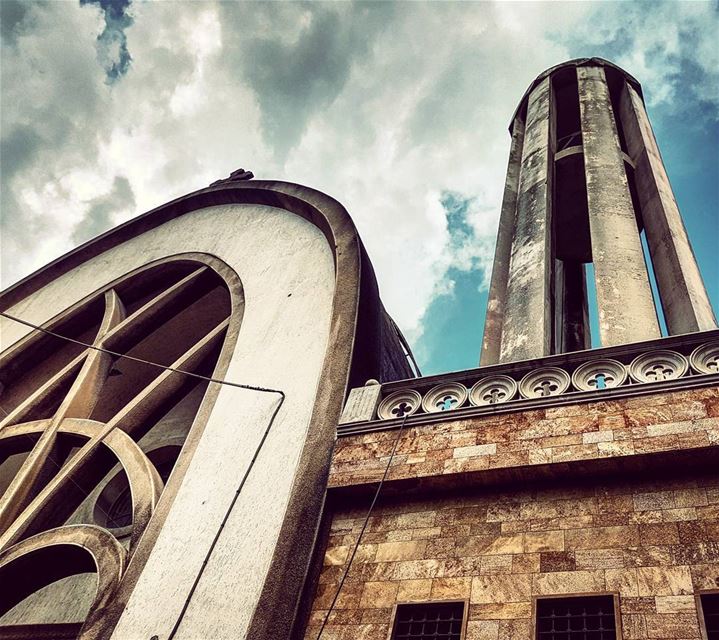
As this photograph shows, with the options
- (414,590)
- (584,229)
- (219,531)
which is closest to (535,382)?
(414,590)

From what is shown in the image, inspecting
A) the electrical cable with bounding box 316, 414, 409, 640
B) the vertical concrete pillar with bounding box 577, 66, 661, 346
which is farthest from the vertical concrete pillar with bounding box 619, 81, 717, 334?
the electrical cable with bounding box 316, 414, 409, 640

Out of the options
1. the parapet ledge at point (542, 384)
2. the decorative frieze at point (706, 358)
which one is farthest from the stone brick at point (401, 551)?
the decorative frieze at point (706, 358)

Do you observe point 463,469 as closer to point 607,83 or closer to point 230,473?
point 230,473

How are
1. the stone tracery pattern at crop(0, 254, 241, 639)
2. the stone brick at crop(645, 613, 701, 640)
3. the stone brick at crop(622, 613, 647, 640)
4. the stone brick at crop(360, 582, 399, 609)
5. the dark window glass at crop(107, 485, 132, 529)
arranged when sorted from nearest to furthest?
the stone brick at crop(645, 613, 701, 640), the stone brick at crop(622, 613, 647, 640), the stone brick at crop(360, 582, 399, 609), the stone tracery pattern at crop(0, 254, 241, 639), the dark window glass at crop(107, 485, 132, 529)

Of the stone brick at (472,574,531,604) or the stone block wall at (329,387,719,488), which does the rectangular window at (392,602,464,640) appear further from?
the stone block wall at (329,387,719,488)

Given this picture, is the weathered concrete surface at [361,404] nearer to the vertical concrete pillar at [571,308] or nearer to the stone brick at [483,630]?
the stone brick at [483,630]

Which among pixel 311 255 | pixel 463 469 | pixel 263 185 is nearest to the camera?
pixel 463 469

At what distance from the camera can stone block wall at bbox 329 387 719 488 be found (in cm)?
530

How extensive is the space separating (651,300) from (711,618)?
4.48 metres

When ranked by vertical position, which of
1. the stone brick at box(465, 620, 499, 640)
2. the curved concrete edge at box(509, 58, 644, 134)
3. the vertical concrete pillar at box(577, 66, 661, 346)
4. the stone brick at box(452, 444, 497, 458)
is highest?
the curved concrete edge at box(509, 58, 644, 134)

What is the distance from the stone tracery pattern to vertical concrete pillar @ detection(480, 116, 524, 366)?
3.42m

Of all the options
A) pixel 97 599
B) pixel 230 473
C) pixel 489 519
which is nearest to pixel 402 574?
pixel 489 519

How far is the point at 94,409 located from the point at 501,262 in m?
6.36

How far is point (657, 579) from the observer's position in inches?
181
